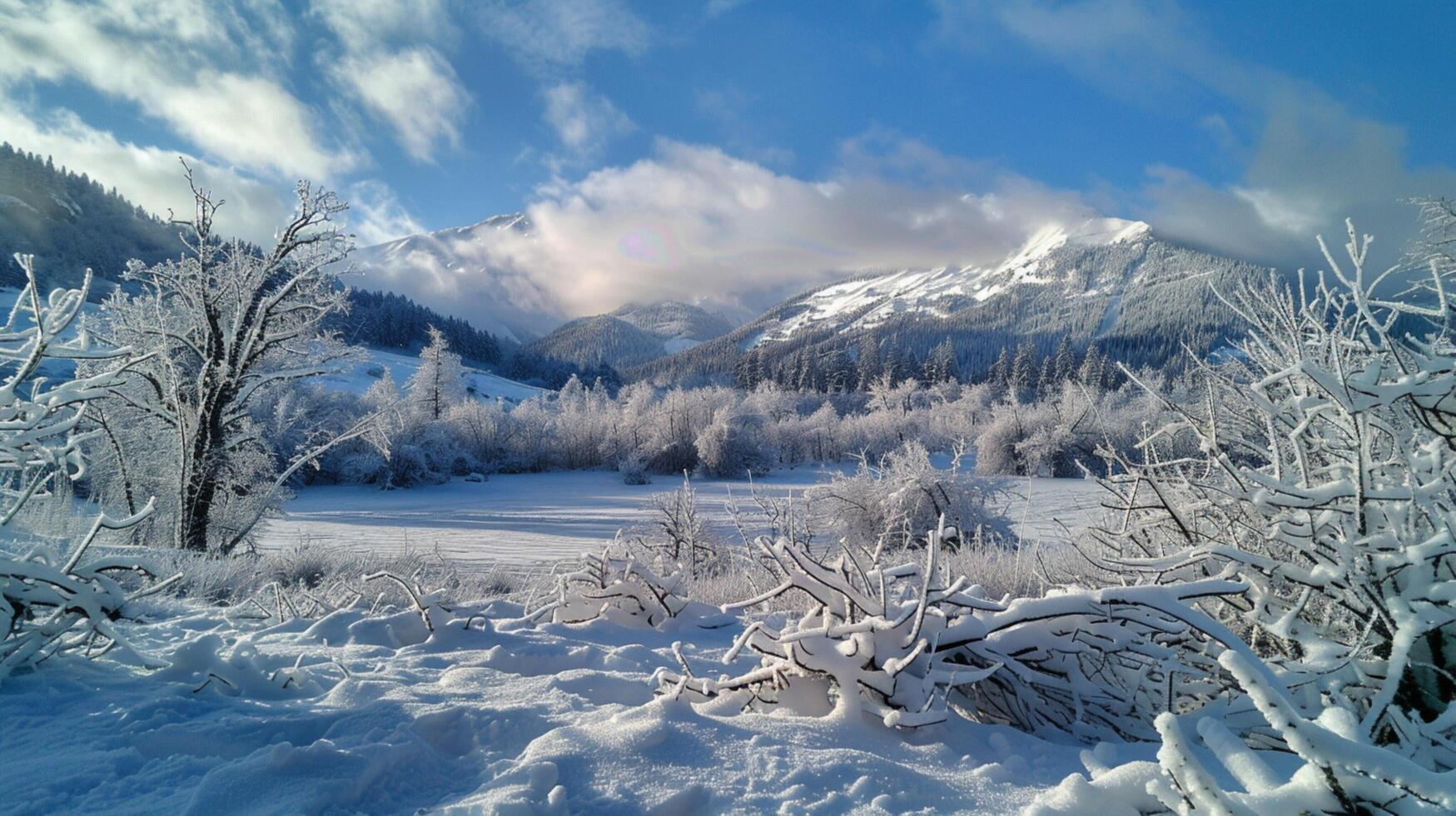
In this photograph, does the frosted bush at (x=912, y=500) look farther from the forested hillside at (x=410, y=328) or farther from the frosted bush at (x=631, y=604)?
the forested hillside at (x=410, y=328)

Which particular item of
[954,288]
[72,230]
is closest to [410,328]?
[72,230]

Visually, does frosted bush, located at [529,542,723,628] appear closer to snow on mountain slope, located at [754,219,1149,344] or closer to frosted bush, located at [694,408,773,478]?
frosted bush, located at [694,408,773,478]

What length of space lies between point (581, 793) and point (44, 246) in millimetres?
82206

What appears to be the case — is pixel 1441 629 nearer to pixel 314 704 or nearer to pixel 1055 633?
pixel 1055 633

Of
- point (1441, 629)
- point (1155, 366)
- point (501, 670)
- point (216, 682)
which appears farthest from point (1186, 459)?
point (1155, 366)

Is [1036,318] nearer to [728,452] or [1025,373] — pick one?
[1025,373]

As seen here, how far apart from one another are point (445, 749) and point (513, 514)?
1560cm

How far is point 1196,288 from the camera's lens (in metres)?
84.7

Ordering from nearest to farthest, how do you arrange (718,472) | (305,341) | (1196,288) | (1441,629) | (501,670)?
(1441,629)
(501,670)
(305,341)
(718,472)
(1196,288)

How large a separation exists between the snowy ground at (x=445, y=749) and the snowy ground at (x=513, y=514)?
6.55 meters

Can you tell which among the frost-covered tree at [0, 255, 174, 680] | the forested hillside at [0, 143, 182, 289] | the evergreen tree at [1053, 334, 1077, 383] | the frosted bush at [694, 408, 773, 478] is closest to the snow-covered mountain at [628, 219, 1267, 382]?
the evergreen tree at [1053, 334, 1077, 383]

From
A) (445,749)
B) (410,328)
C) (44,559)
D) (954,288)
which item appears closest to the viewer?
(445,749)

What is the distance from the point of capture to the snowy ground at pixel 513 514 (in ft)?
37.7

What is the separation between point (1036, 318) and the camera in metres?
105
